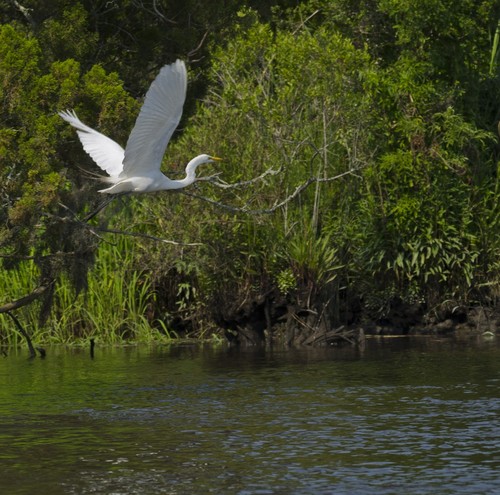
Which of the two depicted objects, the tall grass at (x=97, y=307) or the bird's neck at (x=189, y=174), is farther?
the tall grass at (x=97, y=307)

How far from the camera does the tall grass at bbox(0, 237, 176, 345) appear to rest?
62.8 feet

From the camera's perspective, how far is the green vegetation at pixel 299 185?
725 inches

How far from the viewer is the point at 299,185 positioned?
18516 mm

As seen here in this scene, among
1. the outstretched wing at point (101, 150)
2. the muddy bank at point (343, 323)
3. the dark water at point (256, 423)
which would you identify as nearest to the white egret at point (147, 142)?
the outstretched wing at point (101, 150)

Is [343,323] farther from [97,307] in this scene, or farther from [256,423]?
[256,423]

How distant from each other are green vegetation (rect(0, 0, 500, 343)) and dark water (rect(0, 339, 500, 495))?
5.69 ft

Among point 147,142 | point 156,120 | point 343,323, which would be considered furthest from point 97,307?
point 156,120

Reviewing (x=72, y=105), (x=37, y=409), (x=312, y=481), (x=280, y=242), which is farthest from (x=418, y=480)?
(x=280, y=242)

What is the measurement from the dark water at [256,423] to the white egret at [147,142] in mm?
2256

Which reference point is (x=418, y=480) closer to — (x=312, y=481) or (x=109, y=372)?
(x=312, y=481)

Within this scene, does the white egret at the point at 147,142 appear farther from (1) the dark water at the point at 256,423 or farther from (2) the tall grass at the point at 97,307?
(2) the tall grass at the point at 97,307

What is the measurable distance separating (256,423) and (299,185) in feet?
24.0

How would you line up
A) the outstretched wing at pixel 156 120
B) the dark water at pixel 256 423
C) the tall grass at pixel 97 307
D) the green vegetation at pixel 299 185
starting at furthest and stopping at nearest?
the tall grass at pixel 97 307 → the green vegetation at pixel 299 185 → the outstretched wing at pixel 156 120 → the dark water at pixel 256 423

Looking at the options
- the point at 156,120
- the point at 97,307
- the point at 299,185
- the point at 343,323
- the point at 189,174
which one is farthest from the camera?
the point at 343,323
